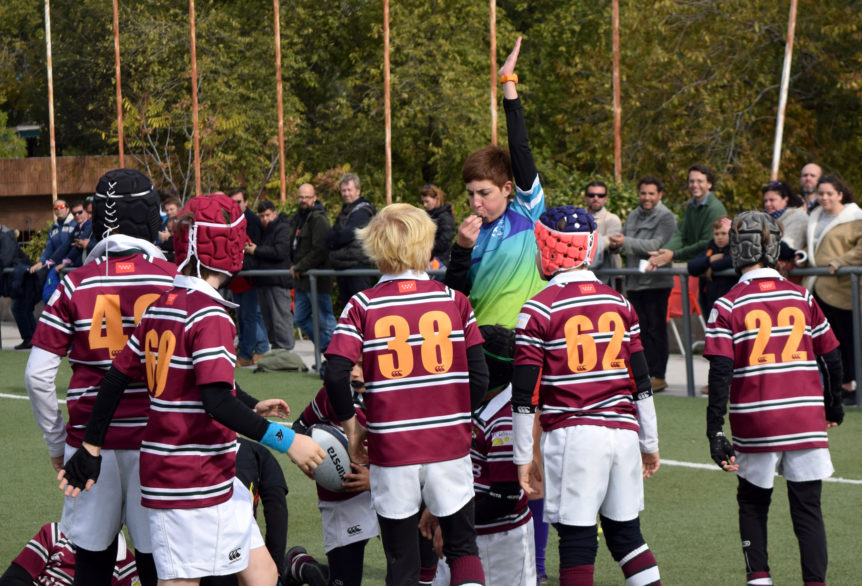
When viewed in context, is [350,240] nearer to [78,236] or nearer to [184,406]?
[78,236]

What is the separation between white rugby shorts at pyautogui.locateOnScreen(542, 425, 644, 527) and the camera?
5.01 m

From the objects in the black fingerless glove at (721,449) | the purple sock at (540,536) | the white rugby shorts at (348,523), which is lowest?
the purple sock at (540,536)

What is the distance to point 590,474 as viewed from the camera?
A: 501 centimetres

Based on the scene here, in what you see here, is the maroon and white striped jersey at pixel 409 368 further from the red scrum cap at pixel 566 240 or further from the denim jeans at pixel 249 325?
the denim jeans at pixel 249 325

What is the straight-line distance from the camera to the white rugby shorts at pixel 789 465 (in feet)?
18.1

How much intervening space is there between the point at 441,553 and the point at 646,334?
7.12 meters

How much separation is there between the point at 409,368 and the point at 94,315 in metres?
1.29

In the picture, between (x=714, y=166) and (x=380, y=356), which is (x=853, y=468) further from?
(x=714, y=166)

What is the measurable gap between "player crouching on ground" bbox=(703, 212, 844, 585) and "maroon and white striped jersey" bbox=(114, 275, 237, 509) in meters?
2.22

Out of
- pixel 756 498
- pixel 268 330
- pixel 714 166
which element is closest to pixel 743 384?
pixel 756 498

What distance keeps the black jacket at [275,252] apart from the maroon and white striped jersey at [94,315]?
9.49m

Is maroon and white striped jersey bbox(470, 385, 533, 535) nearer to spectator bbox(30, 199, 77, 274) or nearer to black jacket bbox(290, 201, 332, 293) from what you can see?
black jacket bbox(290, 201, 332, 293)

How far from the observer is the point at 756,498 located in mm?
5605

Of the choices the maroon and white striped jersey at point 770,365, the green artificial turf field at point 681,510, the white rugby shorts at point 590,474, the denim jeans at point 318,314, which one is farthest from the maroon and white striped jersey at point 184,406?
the denim jeans at point 318,314
